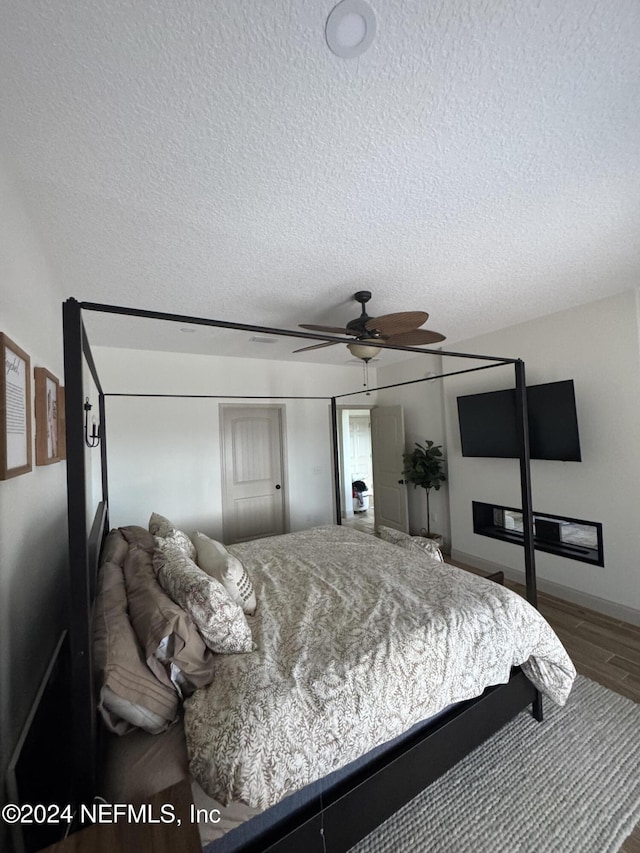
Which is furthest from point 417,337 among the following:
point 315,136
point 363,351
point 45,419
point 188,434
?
point 188,434

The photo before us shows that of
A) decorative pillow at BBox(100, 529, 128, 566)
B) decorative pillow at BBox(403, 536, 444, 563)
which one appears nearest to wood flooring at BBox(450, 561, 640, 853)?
decorative pillow at BBox(403, 536, 444, 563)

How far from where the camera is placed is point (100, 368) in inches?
146

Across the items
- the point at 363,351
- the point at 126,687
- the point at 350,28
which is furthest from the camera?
the point at 363,351

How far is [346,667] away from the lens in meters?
1.28

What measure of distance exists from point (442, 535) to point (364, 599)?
3.20 metres

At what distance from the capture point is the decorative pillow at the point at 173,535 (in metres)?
1.92

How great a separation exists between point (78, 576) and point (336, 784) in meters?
1.19

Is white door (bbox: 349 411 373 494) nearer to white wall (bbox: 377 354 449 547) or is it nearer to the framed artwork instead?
white wall (bbox: 377 354 449 547)

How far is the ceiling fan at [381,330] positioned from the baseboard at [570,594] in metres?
2.74

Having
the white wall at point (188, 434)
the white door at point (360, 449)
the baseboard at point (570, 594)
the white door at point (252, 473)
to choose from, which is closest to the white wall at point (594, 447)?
the baseboard at point (570, 594)

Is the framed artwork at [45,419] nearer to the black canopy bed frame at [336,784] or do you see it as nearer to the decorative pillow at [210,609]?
the black canopy bed frame at [336,784]

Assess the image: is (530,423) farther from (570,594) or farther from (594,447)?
(570,594)

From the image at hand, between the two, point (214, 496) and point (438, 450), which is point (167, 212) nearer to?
point (214, 496)

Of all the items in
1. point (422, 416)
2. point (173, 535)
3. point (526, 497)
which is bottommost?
point (173, 535)
